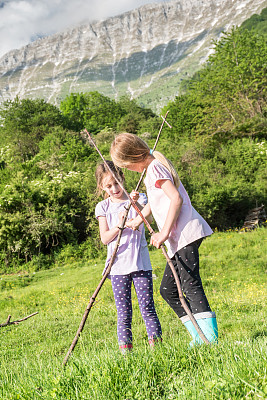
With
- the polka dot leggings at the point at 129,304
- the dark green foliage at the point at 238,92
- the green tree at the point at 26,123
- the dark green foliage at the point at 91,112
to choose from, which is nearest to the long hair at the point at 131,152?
the polka dot leggings at the point at 129,304

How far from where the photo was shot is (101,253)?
19.4m

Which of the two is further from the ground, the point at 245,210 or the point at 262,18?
the point at 262,18

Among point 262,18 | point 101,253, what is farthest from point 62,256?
point 262,18

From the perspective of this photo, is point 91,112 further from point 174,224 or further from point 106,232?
point 174,224

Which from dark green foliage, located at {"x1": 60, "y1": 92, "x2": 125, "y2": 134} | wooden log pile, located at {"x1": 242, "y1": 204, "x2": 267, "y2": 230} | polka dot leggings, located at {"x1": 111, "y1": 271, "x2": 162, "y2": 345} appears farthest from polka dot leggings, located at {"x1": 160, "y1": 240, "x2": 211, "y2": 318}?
dark green foliage, located at {"x1": 60, "y1": 92, "x2": 125, "y2": 134}

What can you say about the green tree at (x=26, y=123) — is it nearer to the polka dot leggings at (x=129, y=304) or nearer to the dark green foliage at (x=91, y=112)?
the dark green foliage at (x=91, y=112)

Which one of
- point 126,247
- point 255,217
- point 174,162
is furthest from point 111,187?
point 174,162

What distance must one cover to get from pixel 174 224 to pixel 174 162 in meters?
21.8

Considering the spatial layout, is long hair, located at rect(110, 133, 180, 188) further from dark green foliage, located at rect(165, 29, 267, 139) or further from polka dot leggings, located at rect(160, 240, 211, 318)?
dark green foliage, located at rect(165, 29, 267, 139)

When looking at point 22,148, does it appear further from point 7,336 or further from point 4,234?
point 7,336

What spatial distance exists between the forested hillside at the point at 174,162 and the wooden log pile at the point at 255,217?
50 cm

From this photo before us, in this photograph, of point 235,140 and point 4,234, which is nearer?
point 4,234

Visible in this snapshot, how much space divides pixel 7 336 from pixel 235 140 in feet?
82.2

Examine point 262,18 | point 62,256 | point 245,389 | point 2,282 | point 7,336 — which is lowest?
point 62,256
